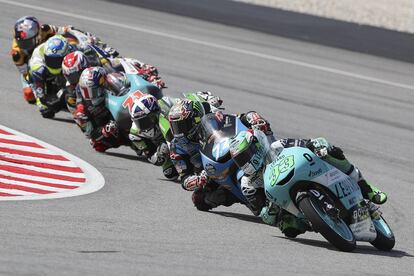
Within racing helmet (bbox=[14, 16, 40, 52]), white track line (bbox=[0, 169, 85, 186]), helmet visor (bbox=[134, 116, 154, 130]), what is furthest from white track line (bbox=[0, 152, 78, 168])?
racing helmet (bbox=[14, 16, 40, 52])

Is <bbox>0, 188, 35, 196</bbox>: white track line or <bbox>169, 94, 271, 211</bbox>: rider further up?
<bbox>169, 94, 271, 211</bbox>: rider

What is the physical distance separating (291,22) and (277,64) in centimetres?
315

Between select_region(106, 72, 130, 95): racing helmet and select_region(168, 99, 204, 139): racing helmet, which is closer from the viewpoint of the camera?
select_region(168, 99, 204, 139): racing helmet

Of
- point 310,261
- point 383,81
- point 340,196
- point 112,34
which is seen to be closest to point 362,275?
point 310,261

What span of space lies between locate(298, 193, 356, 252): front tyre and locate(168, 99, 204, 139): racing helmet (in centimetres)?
246

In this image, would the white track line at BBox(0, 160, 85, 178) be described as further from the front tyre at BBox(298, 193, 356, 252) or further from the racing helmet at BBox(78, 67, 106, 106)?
the front tyre at BBox(298, 193, 356, 252)

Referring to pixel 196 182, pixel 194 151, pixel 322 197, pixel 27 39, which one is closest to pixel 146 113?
pixel 194 151

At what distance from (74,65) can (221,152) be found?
4425mm

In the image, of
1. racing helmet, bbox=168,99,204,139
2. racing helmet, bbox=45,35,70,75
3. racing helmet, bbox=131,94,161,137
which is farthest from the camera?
racing helmet, bbox=45,35,70,75

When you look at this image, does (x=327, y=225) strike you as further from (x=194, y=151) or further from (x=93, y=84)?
(x=93, y=84)

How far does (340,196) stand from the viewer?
32.8 ft

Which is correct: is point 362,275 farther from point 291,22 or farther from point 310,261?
point 291,22

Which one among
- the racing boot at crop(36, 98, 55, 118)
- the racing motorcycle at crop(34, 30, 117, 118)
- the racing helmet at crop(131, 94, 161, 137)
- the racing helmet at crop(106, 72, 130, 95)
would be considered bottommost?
the racing boot at crop(36, 98, 55, 118)

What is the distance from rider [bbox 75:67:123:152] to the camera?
47.4ft
